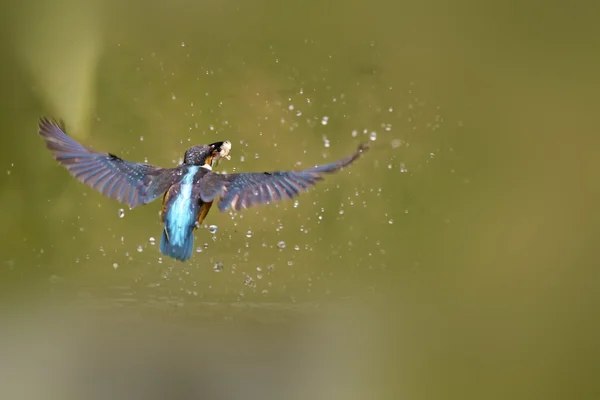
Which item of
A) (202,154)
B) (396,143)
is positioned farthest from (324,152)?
(202,154)

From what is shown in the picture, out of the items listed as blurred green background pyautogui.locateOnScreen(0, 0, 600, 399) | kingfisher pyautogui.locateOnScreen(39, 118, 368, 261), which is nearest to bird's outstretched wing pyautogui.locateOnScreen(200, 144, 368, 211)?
kingfisher pyautogui.locateOnScreen(39, 118, 368, 261)

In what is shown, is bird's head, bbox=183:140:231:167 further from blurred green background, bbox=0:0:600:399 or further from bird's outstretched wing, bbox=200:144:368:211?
blurred green background, bbox=0:0:600:399

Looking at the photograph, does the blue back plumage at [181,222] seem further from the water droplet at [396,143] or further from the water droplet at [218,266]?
the water droplet at [396,143]

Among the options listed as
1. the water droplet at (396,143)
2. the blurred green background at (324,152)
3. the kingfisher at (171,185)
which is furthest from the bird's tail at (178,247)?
the water droplet at (396,143)

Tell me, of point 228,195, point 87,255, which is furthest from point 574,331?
point 87,255

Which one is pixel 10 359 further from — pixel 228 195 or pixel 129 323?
pixel 228 195
